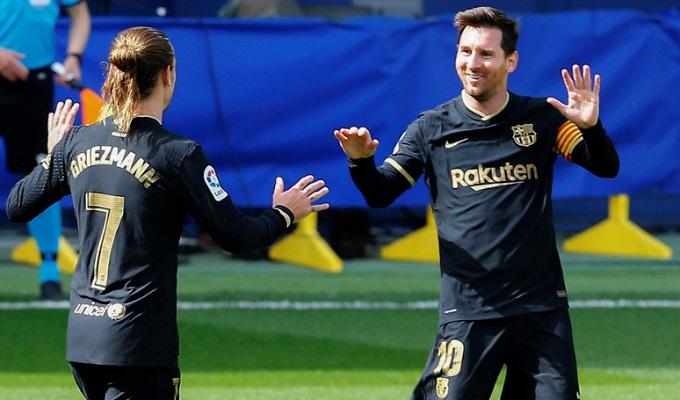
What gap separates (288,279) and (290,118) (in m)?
1.32

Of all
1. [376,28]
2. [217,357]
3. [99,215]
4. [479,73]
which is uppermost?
[376,28]

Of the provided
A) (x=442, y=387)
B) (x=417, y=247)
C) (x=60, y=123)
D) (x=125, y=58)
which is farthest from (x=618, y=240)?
(x=125, y=58)

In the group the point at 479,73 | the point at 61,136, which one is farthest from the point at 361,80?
the point at 61,136

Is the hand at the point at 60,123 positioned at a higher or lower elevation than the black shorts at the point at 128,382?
higher

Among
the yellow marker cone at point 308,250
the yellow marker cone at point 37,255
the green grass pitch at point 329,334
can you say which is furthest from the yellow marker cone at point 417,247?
the yellow marker cone at point 37,255

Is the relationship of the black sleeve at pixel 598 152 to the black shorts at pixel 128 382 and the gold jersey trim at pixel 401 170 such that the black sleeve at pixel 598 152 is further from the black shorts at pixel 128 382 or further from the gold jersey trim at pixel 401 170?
the black shorts at pixel 128 382

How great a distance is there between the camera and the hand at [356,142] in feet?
15.5

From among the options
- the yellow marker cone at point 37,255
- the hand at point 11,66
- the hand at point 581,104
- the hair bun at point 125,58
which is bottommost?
the yellow marker cone at point 37,255

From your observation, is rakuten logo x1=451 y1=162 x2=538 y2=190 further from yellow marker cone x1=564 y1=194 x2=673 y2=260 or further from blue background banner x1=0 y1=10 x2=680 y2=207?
yellow marker cone x1=564 y1=194 x2=673 y2=260

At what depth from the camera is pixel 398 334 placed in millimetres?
8031

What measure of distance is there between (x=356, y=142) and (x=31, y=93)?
4.39 meters

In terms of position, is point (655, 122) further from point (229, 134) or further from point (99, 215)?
point (99, 215)

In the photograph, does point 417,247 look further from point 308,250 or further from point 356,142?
point 356,142

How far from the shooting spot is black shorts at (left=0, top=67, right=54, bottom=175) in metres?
8.58
